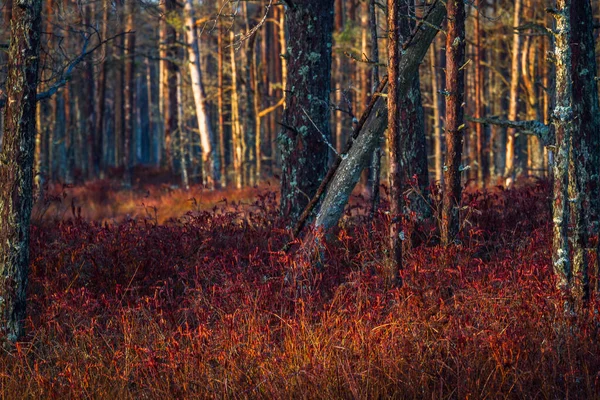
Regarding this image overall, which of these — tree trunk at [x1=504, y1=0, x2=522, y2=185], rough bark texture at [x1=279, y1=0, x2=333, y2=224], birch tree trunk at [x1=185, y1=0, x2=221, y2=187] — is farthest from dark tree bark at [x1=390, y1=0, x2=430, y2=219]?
birch tree trunk at [x1=185, y1=0, x2=221, y2=187]

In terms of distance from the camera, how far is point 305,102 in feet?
26.6

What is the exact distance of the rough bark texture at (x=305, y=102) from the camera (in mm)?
8078

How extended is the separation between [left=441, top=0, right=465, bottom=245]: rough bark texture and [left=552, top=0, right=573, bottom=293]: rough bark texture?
4.48 feet

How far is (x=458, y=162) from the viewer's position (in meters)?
6.53

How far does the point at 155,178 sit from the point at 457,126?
21441mm

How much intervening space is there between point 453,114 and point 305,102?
7.18 ft

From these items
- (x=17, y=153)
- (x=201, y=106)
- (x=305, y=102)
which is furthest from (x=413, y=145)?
(x=201, y=106)

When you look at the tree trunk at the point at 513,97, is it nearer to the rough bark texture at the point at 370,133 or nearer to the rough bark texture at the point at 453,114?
the rough bark texture at the point at 370,133

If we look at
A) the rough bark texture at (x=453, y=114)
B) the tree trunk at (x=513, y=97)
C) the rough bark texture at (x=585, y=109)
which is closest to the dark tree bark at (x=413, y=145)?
the rough bark texture at (x=453, y=114)

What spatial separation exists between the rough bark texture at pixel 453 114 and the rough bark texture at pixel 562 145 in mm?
1366

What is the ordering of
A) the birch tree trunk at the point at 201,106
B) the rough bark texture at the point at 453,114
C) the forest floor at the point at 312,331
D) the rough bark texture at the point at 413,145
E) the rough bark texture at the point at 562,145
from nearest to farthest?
the forest floor at the point at 312,331, the rough bark texture at the point at 562,145, the rough bark texture at the point at 453,114, the rough bark texture at the point at 413,145, the birch tree trunk at the point at 201,106

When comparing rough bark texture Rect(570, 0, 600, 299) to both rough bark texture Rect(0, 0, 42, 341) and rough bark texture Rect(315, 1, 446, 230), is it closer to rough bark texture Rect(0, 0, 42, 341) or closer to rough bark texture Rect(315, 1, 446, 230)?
rough bark texture Rect(315, 1, 446, 230)

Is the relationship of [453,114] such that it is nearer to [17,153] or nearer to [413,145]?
[413,145]

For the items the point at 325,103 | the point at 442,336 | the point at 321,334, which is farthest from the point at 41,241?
the point at 442,336
